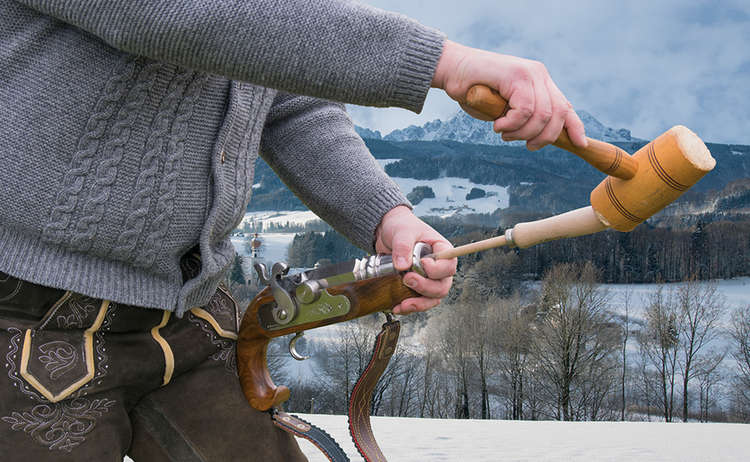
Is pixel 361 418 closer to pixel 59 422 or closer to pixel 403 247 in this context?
pixel 403 247

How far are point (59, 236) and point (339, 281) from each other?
0.71 m

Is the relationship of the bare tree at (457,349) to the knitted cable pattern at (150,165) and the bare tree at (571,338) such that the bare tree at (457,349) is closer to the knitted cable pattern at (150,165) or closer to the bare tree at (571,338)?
the bare tree at (571,338)

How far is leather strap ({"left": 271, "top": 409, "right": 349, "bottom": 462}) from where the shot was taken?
6.18 ft

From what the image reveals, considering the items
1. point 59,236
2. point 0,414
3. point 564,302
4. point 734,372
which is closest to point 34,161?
point 59,236

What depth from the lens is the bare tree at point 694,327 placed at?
41719mm

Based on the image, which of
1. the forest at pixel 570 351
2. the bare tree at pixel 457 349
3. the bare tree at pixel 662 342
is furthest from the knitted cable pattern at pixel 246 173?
the bare tree at pixel 662 342

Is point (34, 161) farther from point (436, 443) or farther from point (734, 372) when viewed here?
point (734, 372)

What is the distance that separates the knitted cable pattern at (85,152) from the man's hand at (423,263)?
789 mm

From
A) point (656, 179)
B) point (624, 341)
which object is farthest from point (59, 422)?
point (624, 341)

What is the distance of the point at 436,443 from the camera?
725cm

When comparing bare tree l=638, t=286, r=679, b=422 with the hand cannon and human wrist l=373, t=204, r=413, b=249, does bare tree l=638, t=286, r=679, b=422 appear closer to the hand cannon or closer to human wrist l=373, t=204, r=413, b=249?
human wrist l=373, t=204, r=413, b=249

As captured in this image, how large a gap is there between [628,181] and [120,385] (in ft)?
4.32

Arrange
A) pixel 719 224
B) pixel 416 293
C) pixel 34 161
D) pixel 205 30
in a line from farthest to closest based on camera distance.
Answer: pixel 719 224 < pixel 416 293 < pixel 34 161 < pixel 205 30

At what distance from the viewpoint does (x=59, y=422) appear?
148cm
